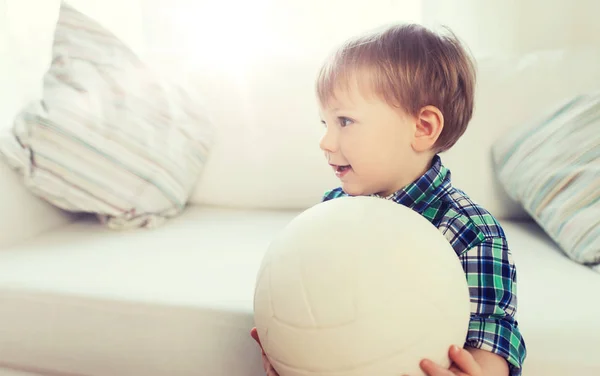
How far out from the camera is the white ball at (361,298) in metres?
0.59

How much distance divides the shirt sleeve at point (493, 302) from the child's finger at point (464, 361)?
7 centimetres

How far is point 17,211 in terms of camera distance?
4.46 ft

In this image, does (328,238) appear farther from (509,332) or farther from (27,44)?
(27,44)

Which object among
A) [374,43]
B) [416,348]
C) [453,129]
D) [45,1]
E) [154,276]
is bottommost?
[154,276]

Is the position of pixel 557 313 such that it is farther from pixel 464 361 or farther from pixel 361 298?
pixel 361 298

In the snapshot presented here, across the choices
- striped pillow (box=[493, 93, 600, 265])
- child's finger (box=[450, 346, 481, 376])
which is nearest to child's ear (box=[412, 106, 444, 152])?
child's finger (box=[450, 346, 481, 376])

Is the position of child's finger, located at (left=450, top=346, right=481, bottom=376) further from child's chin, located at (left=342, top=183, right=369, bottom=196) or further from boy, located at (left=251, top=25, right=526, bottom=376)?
child's chin, located at (left=342, top=183, right=369, bottom=196)

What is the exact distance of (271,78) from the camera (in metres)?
1.56

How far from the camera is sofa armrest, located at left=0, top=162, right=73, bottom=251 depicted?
133 cm

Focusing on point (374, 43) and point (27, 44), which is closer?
point (374, 43)

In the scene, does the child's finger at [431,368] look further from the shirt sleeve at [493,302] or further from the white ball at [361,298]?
the shirt sleeve at [493,302]

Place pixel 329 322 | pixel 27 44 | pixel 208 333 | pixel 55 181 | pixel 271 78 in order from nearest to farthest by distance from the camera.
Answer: pixel 329 322 → pixel 208 333 → pixel 55 181 → pixel 271 78 → pixel 27 44

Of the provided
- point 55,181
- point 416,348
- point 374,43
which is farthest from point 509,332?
point 55,181

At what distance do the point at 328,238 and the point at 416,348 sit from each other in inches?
6.5
